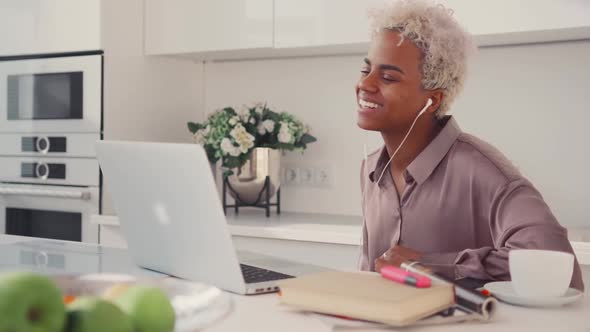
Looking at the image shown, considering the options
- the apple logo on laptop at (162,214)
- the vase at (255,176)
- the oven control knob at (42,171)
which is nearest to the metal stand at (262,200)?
the vase at (255,176)

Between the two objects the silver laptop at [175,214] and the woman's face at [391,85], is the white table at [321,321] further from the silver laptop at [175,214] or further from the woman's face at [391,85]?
the woman's face at [391,85]

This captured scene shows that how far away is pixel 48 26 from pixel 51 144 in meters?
0.46

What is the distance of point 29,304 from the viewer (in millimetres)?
575

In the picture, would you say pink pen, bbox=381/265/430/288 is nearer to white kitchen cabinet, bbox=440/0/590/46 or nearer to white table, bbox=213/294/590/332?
white table, bbox=213/294/590/332

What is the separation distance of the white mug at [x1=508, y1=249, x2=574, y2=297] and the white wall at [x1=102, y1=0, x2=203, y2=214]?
205 centimetres

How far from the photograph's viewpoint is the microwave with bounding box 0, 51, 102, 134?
291 cm

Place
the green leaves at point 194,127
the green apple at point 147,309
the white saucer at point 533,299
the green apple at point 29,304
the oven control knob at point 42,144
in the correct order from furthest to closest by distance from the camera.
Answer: the green leaves at point 194,127, the oven control knob at point 42,144, the white saucer at point 533,299, the green apple at point 147,309, the green apple at point 29,304

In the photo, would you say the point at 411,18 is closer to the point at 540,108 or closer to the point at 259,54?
the point at 540,108

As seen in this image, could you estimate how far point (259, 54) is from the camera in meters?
3.09

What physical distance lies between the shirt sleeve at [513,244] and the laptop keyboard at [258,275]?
0.27 m

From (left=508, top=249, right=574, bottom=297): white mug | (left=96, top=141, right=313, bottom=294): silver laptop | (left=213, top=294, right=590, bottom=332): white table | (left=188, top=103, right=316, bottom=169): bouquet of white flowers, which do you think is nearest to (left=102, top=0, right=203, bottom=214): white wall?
(left=188, top=103, right=316, bottom=169): bouquet of white flowers

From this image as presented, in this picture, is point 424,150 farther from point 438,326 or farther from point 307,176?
point 307,176

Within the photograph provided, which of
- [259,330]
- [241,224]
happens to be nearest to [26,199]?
[241,224]

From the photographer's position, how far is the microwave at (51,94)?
2.91 metres
